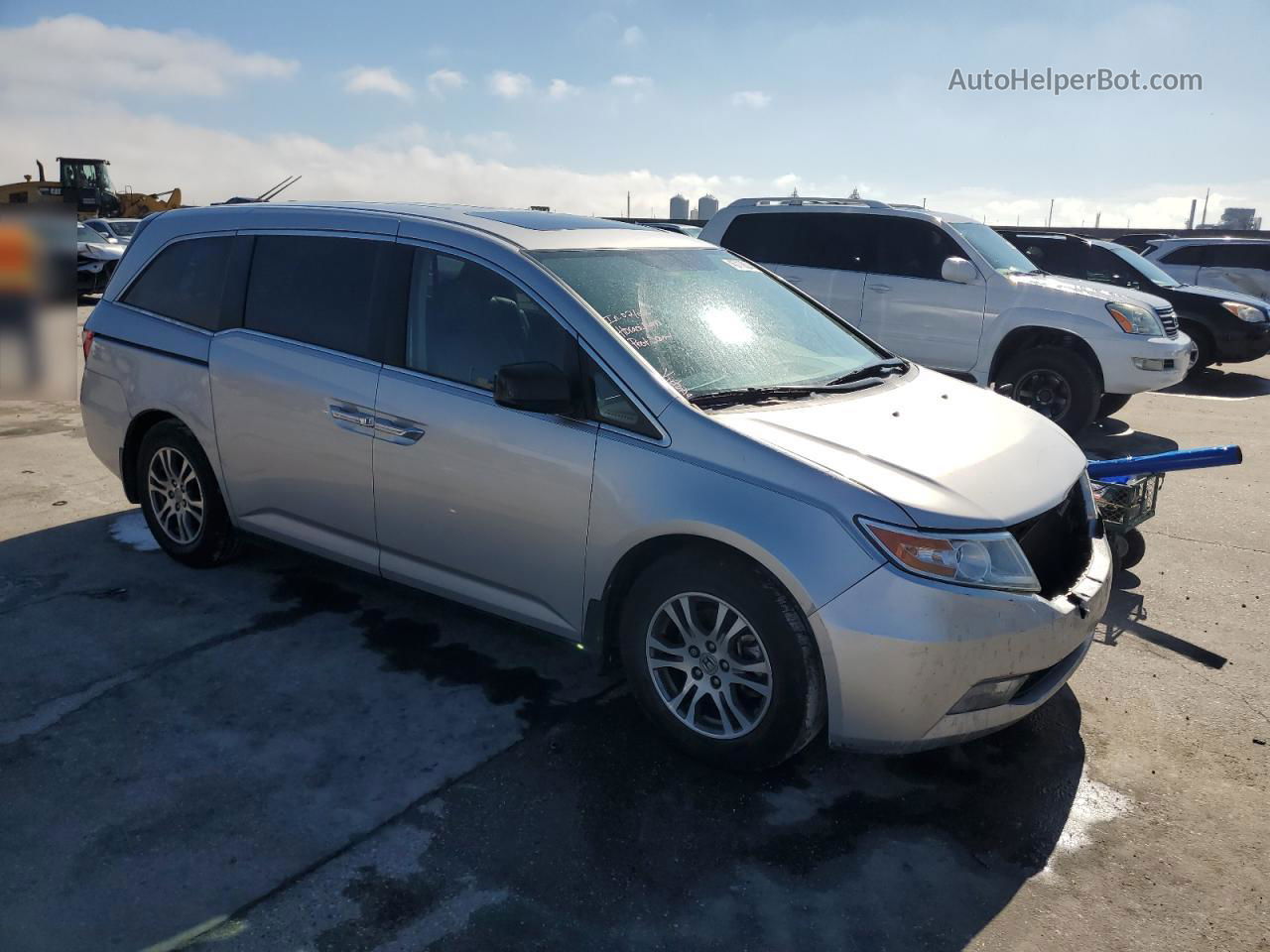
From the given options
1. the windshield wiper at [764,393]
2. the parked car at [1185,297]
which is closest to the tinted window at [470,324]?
the windshield wiper at [764,393]

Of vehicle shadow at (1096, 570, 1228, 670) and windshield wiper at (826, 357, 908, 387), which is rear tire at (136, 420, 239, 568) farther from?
vehicle shadow at (1096, 570, 1228, 670)

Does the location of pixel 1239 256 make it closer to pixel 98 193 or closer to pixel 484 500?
pixel 484 500

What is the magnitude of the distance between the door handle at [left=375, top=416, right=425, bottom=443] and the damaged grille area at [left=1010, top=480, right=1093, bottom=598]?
2176mm

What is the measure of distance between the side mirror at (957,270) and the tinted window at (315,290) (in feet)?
19.0

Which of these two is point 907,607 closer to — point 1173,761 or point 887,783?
point 887,783

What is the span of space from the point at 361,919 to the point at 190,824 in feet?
2.40

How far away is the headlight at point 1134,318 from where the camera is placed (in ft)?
27.5

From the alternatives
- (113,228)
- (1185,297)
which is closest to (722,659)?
(1185,297)

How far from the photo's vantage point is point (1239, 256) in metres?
15.4

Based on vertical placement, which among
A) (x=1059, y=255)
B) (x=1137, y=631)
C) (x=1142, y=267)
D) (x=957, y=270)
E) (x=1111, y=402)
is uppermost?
(x=1059, y=255)

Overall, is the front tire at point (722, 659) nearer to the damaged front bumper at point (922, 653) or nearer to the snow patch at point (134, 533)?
the damaged front bumper at point (922, 653)

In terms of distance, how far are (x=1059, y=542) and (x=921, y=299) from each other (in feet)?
19.1

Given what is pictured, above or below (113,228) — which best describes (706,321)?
below

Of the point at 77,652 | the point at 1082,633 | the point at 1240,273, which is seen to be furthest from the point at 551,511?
the point at 1240,273
